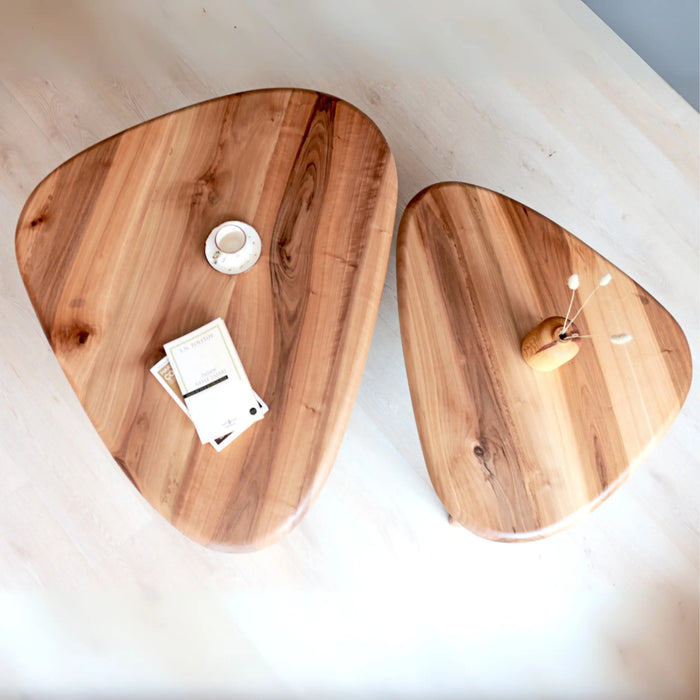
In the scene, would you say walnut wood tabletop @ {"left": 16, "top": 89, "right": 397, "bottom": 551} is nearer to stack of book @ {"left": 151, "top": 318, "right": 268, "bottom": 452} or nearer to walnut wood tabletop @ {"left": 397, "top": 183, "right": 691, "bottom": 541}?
stack of book @ {"left": 151, "top": 318, "right": 268, "bottom": 452}

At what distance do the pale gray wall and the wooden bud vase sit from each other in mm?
1204

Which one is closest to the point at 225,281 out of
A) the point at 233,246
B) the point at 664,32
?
the point at 233,246

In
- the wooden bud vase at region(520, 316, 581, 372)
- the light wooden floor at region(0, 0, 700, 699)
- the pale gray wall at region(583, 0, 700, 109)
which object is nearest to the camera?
the wooden bud vase at region(520, 316, 581, 372)

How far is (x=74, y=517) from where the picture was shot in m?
1.52

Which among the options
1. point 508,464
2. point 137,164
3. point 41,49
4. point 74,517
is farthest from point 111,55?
point 508,464

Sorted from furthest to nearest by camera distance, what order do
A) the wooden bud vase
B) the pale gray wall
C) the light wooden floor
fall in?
the pale gray wall, the light wooden floor, the wooden bud vase

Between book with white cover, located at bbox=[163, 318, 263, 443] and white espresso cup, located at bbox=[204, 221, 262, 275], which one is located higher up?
white espresso cup, located at bbox=[204, 221, 262, 275]

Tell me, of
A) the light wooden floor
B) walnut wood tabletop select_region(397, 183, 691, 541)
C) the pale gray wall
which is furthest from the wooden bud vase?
the pale gray wall

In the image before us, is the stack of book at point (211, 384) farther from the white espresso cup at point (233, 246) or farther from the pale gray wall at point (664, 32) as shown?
the pale gray wall at point (664, 32)

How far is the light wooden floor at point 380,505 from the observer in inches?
56.8

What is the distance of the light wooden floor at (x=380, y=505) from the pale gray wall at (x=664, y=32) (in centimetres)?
5

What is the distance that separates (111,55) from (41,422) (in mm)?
1183

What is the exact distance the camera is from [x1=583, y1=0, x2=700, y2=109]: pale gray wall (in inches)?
66.9

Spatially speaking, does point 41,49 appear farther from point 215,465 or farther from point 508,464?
point 508,464
